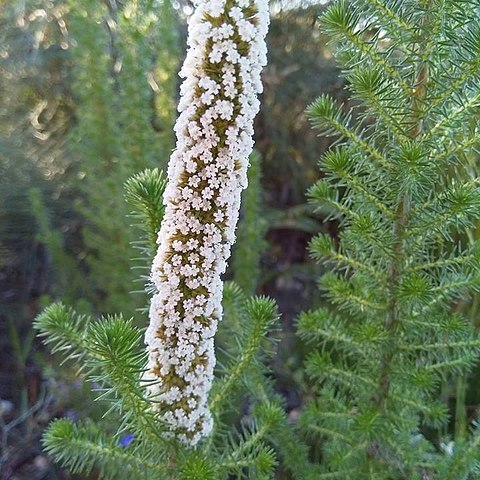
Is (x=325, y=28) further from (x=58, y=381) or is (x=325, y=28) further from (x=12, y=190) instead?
(x=12, y=190)

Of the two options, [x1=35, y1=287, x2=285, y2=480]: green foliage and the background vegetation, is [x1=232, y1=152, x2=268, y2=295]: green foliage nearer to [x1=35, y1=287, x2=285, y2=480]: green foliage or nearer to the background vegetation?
the background vegetation

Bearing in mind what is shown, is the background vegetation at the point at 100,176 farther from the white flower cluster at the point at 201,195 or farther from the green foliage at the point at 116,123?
Result: the white flower cluster at the point at 201,195

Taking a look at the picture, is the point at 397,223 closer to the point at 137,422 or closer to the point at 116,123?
the point at 137,422

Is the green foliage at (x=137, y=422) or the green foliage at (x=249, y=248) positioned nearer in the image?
the green foliage at (x=137, y=422)

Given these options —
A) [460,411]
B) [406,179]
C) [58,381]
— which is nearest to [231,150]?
[406,179]

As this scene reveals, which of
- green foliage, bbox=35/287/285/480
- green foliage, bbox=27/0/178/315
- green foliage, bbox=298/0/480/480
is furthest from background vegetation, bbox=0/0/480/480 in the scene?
green foliage, bbox=35/287/285/480

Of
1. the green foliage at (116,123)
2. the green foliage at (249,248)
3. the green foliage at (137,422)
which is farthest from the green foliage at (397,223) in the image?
the green foliage at (116,123)
